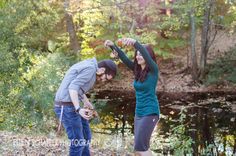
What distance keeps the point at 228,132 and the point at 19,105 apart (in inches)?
229

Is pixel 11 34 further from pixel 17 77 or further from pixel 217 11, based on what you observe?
pixel 217 11

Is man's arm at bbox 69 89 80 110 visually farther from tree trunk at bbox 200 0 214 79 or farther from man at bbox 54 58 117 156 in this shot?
tree trunk at bbox 200 0 214 79

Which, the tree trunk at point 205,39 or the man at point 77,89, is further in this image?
the tree trunk at point 205,39

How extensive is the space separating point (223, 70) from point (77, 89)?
48.1 ft

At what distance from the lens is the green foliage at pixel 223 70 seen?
59.3ft

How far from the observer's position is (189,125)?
1190 cm

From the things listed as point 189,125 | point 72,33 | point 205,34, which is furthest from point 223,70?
point 72,33

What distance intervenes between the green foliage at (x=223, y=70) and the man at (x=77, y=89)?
46.3ft

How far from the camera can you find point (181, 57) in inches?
848

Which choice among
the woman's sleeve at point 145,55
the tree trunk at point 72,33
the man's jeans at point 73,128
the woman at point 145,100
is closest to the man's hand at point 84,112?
the man's jeans at point 73,128

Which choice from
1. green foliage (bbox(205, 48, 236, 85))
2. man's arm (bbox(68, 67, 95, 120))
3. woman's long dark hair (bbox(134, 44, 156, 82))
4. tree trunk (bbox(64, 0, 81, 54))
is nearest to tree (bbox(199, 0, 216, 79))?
green foliage (bbox(205, 48, 236, 85))

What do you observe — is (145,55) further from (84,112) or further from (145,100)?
(84,112)

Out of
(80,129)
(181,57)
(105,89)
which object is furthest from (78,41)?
(80,129)

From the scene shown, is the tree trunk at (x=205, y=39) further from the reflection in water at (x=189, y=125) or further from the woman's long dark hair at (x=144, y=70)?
the woman's long dark hair at (x=144, y=70)
